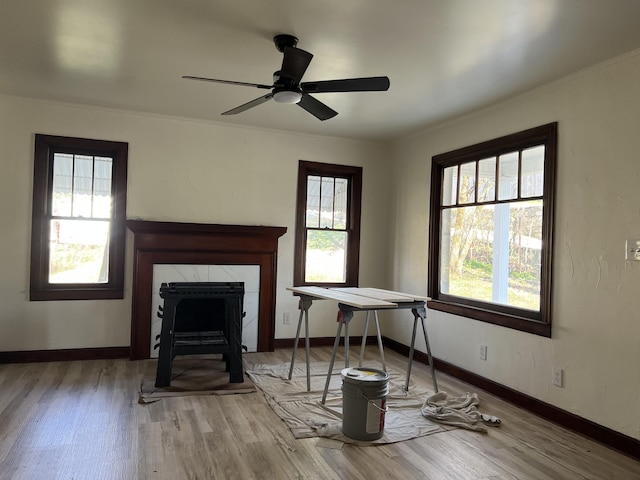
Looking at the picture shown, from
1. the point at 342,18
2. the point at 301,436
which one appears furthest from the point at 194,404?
the point at 342,18

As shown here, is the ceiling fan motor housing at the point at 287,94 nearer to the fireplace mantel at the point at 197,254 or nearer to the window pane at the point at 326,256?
the fireplace mantel at the point at 197,254

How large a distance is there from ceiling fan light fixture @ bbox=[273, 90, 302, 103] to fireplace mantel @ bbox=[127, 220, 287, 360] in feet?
7.35

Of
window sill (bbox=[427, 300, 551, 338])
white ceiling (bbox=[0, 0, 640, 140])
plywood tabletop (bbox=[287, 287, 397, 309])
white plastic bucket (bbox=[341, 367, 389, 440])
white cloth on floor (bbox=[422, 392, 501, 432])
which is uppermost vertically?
white ceiling (bbox=[0, 0, 640, 140])

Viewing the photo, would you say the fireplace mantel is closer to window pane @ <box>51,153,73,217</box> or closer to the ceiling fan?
window pane @ <box>51,153,73,217</box>

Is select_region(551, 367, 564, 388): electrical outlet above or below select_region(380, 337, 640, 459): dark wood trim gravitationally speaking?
above

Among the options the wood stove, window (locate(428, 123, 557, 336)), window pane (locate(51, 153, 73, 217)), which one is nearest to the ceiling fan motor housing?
the wood stove

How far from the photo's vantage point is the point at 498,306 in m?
3.93

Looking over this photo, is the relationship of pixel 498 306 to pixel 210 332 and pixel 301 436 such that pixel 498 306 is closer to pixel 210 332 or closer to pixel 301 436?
pixel 301 436

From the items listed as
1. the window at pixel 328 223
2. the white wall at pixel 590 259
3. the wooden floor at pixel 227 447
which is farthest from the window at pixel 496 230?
the window at pixel 328 223

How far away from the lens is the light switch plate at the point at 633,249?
2.80m

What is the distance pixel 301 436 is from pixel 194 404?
3.13 ft

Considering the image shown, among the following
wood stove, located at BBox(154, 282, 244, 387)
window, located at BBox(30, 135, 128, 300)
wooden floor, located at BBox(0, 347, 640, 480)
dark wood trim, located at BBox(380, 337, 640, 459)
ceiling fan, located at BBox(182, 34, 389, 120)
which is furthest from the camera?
window, located at BBox(30, 135, 128, 300)

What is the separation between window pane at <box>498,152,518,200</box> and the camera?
12.6ft

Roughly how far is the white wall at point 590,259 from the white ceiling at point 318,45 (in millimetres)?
225
